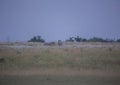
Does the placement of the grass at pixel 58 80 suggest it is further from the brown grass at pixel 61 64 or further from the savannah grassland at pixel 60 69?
the brown grass at pixel 61 64

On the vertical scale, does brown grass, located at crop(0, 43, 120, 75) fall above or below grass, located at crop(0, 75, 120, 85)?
above

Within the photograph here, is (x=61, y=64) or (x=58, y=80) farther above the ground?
(x=61, y=64)

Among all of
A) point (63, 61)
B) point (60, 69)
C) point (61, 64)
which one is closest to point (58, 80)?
point (60, 69)

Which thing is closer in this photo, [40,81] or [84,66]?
[40,81]

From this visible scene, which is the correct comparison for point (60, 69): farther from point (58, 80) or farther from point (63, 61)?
point (58, 80)

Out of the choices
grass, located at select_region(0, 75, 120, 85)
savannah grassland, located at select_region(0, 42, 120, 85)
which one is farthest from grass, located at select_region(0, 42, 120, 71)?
grass, located at select_region(0, 75, 120, 85)

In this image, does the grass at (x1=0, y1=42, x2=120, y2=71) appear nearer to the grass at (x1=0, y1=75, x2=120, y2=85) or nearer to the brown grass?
the brown grass

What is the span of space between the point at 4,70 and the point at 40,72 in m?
1.96

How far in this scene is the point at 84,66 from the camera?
574 inches

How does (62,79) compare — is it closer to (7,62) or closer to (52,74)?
(52,74)

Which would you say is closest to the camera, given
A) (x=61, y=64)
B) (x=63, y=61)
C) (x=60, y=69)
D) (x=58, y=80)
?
(x=58, y=80)

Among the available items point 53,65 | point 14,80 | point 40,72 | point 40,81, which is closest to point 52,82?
point 40,81

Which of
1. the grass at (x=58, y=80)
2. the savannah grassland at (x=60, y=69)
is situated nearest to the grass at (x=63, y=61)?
the savannah grassland at (x=60, y=69)

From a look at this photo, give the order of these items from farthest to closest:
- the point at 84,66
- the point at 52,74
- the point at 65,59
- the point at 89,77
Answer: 1. the point at 65,59
2. the point at 84,66
3. the point at 52,74
4. the point at 89,77
